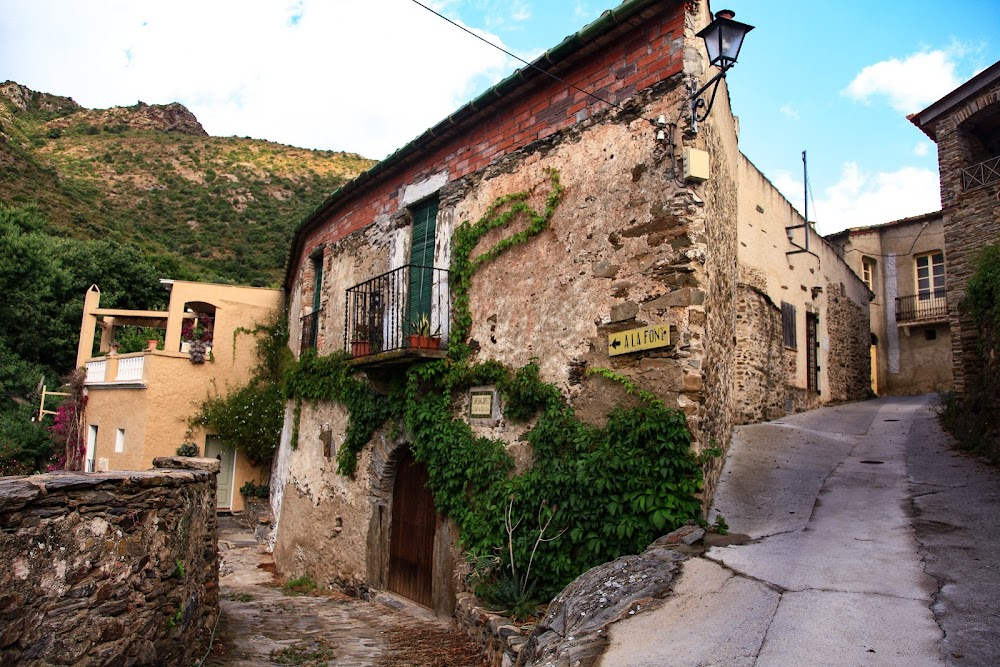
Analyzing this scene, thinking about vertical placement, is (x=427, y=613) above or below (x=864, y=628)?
below

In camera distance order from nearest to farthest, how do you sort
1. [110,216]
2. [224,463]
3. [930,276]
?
[224,463], [930,276], [110,216]

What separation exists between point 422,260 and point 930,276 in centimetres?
2009

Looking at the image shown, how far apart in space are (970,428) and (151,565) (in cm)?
895

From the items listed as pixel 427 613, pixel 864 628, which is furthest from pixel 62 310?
pixel 864 628

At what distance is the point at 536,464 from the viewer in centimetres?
630

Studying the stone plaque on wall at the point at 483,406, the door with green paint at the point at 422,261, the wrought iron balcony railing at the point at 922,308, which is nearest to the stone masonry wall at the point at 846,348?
the wrought iron balcony railing at the point at 922,308

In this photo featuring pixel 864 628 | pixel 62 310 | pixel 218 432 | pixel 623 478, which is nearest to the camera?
pixel 864 628

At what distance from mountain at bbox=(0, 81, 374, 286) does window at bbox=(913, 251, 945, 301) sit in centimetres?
2666

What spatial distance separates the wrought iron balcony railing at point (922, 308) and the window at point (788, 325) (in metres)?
11.9

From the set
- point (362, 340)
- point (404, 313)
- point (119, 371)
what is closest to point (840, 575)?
point (404, 313)

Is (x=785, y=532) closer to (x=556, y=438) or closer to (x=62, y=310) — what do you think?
(x=556, y=438)

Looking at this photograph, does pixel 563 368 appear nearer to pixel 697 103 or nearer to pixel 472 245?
pixel 472 245

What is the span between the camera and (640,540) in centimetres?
520

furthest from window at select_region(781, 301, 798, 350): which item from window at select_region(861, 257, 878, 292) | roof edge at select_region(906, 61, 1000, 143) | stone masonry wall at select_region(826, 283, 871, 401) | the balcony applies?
the balcony
